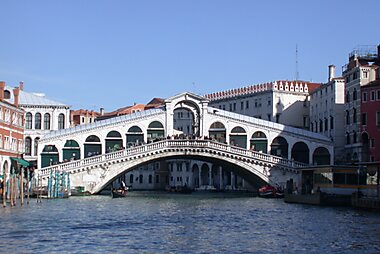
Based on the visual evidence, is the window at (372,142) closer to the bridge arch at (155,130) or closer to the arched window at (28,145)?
the bridge arch at (155,130)

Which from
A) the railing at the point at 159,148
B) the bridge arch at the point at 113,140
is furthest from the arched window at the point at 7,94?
the railing at the point at 159,148

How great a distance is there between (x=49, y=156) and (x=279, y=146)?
16.2 m

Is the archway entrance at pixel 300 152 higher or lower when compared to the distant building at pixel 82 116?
lower

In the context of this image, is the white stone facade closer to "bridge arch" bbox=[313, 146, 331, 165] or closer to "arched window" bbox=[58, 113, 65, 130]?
"bridge arch" bbox=[313, 146, 331, 165]

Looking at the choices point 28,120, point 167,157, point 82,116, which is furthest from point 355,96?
point 82,116

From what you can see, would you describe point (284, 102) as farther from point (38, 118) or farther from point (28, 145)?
point (28, 145)

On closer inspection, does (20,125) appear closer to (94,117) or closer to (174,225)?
(174,225)

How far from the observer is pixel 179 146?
162 feet

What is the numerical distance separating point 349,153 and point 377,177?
51.8 ft

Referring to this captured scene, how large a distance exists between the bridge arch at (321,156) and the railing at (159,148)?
3.64 metres

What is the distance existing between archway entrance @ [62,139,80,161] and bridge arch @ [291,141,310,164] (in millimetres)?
15429

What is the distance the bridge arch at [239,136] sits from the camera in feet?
173

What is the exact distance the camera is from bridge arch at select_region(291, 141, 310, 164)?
53156mm

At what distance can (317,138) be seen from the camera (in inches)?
2083
